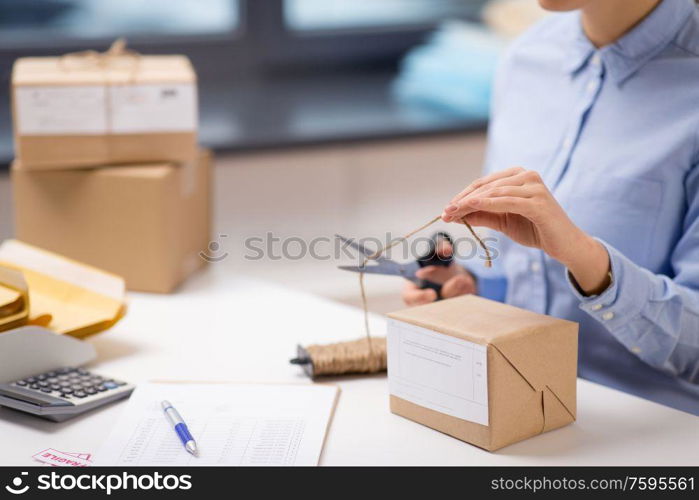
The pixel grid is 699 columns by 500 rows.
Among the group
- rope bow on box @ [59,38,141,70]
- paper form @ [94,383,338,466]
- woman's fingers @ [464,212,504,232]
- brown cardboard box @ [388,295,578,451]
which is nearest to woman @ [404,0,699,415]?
woman's fingers @ [464,212,504,232]

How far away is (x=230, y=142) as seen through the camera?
2.17 m

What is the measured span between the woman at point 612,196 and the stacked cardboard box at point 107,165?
1.61 feet

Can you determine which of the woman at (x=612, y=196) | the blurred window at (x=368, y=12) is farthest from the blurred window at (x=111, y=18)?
the woman at (x=612, y=196)

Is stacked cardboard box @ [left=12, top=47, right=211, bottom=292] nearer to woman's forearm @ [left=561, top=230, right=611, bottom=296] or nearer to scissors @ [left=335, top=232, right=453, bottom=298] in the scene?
scissors @ [left=335, top=232, right=453, bottom=298]

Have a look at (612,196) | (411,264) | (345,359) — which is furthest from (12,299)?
(612,196)

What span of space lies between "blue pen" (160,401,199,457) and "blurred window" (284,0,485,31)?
5.45 ft

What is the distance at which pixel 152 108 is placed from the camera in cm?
166

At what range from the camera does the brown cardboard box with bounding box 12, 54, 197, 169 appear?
163 cm

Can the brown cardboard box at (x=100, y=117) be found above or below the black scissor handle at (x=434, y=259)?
above

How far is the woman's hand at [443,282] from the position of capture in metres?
1.43

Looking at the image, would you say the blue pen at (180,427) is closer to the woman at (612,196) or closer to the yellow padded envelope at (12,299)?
the yellow padded envelope at (12,299)
